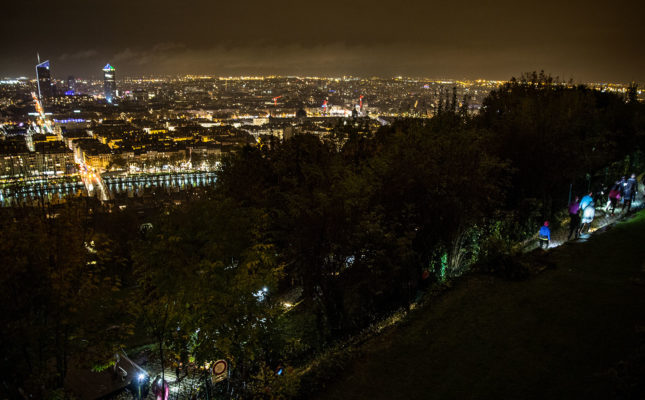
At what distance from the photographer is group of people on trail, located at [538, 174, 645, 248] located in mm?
9888

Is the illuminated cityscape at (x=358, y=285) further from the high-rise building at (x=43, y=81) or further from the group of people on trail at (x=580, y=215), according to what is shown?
the high-rise building at (x=43, y=81)

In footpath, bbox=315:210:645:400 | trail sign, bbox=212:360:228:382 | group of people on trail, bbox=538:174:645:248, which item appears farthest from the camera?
group of people on trail, bbox=538:174:645:248

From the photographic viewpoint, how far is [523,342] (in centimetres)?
625

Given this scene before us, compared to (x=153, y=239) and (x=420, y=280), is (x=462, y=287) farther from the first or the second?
(x=153, y=239)

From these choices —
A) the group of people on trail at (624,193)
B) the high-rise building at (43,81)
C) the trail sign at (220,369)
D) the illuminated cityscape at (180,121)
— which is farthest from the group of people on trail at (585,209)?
the high-rise building at (43,81)

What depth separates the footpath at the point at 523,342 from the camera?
5.30 meters

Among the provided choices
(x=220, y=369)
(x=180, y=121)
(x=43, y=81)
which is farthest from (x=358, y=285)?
(x=43, y=81)

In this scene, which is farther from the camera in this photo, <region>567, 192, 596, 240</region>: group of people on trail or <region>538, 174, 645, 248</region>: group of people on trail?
<region>567, 192, 596, 240</region>: group of people on trail

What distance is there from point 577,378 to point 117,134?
109618 mm

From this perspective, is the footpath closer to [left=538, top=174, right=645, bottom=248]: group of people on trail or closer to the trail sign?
[left=538, top=174, right=645, bottom=248]: group of people on trail

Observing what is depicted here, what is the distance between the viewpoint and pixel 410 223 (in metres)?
9.88

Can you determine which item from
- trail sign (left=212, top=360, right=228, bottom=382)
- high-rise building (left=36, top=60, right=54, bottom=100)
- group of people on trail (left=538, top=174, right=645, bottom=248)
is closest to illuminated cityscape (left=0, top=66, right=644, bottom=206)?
high-rise building (left=36, top=60, right=54, bottom=100)

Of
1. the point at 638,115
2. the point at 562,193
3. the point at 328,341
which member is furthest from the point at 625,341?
the point at 638,115

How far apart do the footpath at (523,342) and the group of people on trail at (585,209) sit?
3.70ft
